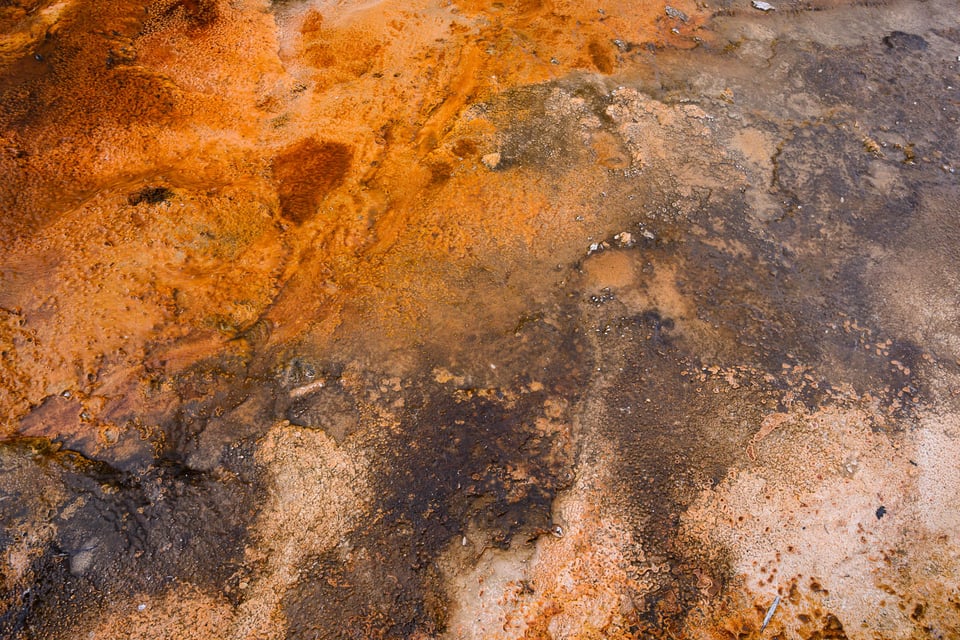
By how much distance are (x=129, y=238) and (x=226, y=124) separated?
1.20 metres

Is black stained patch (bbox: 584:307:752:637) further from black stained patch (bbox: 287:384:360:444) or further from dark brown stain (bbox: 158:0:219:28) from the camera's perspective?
dark brown stain (bbox: 158:0:219:28)

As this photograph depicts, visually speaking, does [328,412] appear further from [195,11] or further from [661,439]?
[195,11]

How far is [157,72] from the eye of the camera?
435 centimetres

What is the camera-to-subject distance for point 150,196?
357cm

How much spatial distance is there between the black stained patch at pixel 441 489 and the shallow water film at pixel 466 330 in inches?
0.6

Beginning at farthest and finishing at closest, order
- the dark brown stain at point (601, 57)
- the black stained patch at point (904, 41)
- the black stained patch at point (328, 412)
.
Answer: the black stained patch at point (904, 41)
the dark brown stain at point (601, 57)
the black stained patch at point (328, 412)

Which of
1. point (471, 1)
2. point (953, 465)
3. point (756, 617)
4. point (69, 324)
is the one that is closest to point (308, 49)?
point (471, 1)

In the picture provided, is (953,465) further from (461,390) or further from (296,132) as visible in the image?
(296,132)

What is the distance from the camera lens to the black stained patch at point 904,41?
4984 millimetres

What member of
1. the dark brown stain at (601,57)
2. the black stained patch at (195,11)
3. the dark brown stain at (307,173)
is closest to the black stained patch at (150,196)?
the dark brown stain at (307,173)

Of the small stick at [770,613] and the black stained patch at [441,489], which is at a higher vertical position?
the black stained patch at [441,489]

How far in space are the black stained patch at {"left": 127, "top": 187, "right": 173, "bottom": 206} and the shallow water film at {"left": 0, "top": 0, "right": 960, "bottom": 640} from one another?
8cm

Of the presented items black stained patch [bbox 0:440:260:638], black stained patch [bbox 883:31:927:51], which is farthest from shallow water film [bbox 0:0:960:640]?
black stained patch [bbox 883:31:927:51]

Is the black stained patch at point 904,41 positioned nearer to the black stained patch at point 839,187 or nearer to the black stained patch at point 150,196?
the black stained patch at point 839,187
